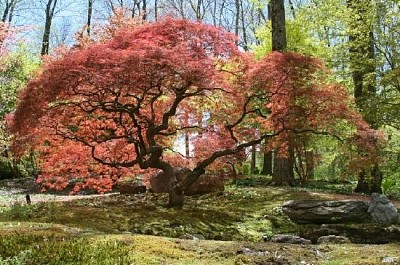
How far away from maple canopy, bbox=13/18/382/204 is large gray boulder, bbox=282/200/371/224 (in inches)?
57.2

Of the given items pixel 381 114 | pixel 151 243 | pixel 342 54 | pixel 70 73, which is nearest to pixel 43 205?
pixel 70 73

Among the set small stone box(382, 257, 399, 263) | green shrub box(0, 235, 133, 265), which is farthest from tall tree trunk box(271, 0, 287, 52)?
green shrub box(0, 235, 133, 265)

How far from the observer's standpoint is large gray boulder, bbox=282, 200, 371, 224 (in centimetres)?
908

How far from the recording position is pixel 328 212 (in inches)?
361

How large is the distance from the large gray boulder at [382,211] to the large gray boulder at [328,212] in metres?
0.13

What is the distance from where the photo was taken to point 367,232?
8.27 m

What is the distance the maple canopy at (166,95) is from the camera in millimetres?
7590

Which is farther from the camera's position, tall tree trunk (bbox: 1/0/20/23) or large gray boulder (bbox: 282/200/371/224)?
tall tree trunk (bbox: 1/0/20/23)

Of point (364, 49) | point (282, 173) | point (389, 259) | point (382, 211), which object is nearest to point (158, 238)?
point (389, 259)

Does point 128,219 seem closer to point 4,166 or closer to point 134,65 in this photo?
point 134,65

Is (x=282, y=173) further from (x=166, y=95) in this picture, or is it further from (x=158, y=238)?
(x=158, y=238)

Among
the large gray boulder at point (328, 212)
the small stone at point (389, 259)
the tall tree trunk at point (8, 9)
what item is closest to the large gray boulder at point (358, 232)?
the large gray boulder at point (328, 212)

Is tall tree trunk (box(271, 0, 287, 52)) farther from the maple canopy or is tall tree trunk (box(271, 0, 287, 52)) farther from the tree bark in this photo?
the tree bark

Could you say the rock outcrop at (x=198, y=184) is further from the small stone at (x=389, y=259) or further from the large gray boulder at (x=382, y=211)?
the small stone at (x=389, y=259)
